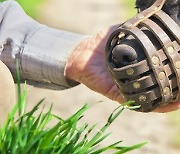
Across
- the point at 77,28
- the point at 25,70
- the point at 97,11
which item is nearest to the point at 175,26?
the point at 25,70

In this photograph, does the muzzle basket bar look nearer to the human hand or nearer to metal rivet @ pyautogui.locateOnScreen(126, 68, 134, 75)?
metal rivet @ pyautogui.locateOnScreen(126, 68, 134, 75)

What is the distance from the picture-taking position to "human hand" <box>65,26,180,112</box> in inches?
82.5

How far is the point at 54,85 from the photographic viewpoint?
2205 millimetres

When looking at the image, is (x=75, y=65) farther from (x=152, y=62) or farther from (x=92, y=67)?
(x=152, y=62)

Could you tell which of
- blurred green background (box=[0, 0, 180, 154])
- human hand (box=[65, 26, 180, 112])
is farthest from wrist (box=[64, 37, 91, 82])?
blurred green background (box=[0, 0, 180, 154])

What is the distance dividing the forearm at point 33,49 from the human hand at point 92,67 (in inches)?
1.1

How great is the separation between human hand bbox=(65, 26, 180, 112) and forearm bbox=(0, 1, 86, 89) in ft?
0.09

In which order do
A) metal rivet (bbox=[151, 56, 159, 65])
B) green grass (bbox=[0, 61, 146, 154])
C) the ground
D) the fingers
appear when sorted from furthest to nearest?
the ground, the fingers, metal rivet (bbox=[151, 56, 159, 65]), green grass (bbox=[0, 61, 146, 154])

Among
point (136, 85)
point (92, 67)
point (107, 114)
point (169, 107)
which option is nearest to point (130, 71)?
point (136, 85)

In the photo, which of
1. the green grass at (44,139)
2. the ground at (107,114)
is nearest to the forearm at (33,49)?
the green grass at (44,139)

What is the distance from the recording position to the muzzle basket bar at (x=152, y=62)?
171cm

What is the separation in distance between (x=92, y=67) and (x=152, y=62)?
19.0 inches

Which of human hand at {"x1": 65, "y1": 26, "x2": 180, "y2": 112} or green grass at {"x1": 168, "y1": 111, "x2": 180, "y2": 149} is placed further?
green grass at {"x1": 168, "y1": 111, "x2": 180, "y2": 149}

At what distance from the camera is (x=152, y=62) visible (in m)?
1.70
